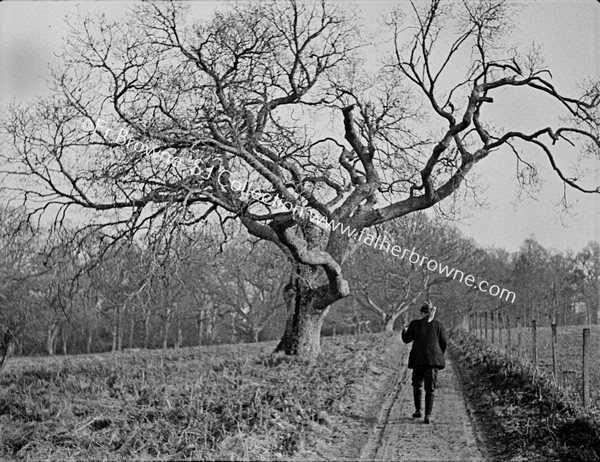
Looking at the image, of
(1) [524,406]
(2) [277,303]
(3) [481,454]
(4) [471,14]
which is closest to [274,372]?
(1) [524,406]

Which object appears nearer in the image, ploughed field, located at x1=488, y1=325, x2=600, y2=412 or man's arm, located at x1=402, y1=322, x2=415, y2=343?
man's arm, located at x1=402, y1=322, x2=415, y2=343

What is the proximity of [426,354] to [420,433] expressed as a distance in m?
1.46

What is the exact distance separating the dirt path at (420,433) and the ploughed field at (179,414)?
684 millimetres

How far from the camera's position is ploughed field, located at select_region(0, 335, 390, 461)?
792cm

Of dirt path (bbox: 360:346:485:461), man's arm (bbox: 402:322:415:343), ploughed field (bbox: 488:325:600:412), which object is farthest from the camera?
ploughed field (bbox: 488:325:600:412)

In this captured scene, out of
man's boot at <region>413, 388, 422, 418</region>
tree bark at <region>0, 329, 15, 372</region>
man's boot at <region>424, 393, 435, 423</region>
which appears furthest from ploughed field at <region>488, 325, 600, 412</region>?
tree bark at <region>0, 329, 15, 372</region>

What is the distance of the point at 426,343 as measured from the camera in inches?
406

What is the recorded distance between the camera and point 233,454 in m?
7.27

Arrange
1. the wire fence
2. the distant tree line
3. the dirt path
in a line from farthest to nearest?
the distant tree line → the wire fence → the dirt path

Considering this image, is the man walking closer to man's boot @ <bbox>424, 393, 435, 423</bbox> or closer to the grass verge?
man's boot @ <bbox>424, 393, 435, 423</bbox>

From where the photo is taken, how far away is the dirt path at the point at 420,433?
314 inches

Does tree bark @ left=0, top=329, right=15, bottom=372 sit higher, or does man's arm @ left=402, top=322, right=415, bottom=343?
man's arm @ left=402, top=322, right=415, bottom=343

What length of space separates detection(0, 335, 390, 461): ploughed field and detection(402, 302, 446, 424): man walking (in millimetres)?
1282

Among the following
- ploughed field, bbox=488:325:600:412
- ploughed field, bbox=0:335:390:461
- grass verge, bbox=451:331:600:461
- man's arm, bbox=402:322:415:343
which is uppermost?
man's arm, bbox=402:322:415:343
